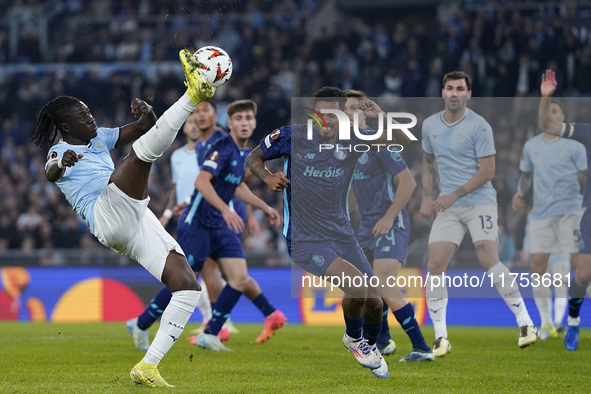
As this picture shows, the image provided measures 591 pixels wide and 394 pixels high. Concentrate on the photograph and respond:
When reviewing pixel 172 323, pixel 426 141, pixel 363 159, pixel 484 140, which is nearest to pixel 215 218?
pixel 363 159

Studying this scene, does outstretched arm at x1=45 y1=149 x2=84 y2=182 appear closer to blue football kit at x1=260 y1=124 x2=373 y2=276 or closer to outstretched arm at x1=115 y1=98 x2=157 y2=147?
outstretched arm at x1=115 y1=98 x2=157 y2=147

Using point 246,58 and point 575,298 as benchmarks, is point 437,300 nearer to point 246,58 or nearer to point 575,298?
point 575,298

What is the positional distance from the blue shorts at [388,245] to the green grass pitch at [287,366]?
1000 mm

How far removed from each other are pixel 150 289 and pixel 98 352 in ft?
18.3

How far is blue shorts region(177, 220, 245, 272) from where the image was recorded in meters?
9.59

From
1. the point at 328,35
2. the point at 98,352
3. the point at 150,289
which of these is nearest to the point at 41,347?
the point at 98,352

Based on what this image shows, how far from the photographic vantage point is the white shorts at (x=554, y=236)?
393 inches

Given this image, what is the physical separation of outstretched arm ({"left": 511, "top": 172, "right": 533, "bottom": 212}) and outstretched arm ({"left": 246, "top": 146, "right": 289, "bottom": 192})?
348 centimetres

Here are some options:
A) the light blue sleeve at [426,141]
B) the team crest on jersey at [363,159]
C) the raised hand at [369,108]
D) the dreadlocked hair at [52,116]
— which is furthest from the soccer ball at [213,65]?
the light blue sleeve at [426,141]

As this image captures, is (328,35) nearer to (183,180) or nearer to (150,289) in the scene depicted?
(150,289)

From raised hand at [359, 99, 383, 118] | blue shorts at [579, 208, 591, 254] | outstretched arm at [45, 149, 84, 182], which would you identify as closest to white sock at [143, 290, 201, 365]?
outstretched arm at [45, 149, 84, 182]

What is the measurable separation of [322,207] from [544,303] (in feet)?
14.8

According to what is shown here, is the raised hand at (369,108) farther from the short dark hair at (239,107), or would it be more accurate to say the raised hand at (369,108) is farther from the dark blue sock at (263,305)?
the dark blue sock at (263,305)

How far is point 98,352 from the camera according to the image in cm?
931
